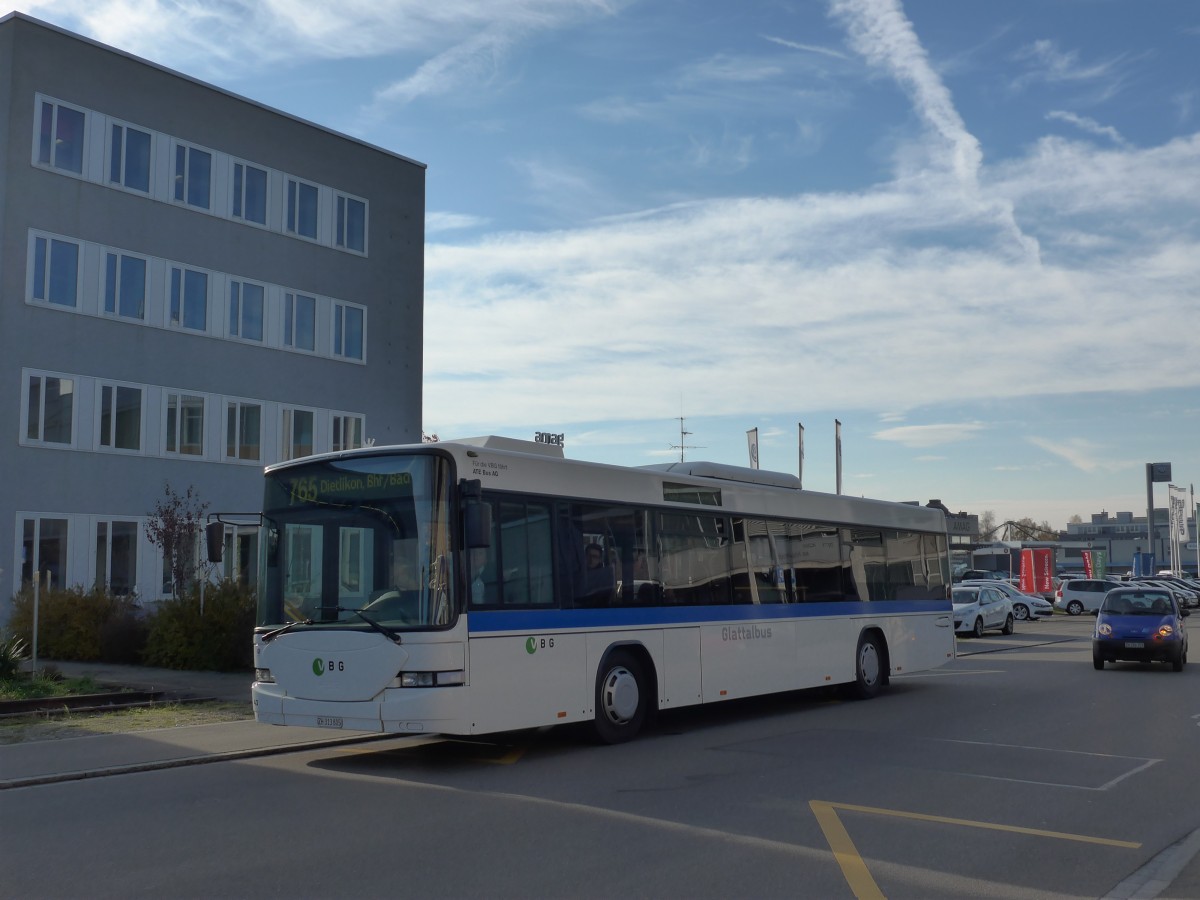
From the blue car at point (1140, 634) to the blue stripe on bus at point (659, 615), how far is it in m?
6.03

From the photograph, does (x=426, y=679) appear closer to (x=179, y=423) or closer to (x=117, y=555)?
(x=117, y=555)

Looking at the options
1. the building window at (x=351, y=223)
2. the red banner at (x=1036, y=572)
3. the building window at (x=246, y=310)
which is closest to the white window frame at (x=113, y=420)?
the building window at (x=246, y=310)

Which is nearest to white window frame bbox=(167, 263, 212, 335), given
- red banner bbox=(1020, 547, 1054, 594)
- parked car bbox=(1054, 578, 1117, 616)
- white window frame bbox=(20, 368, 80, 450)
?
white window frame bbox=(20, 368, 80, 450)

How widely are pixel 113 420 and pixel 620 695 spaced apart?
73.9ft

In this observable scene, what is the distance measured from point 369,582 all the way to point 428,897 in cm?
465

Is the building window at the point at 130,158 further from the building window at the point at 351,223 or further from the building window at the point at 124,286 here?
the building window at the point at 351,223

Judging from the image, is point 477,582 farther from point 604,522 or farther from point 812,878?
point 812,878

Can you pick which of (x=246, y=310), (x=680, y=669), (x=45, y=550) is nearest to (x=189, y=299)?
(x=246, y=310)

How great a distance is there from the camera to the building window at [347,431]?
121 feet

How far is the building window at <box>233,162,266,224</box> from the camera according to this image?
34094 mm

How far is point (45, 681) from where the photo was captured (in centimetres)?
Answer: 1709

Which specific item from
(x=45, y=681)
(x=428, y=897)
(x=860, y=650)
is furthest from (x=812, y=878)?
(x=45, y=681)

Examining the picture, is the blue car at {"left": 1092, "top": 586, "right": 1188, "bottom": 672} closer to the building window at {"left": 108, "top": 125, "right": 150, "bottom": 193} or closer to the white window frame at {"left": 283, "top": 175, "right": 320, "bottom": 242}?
the white window frame at {"left": 283, "top": 175, "right": 320, "bottom": 242}

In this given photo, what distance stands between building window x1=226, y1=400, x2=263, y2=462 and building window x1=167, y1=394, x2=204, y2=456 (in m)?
0.89
